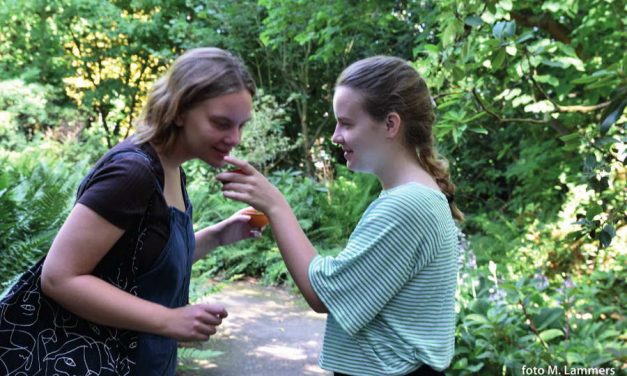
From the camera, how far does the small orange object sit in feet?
6.33

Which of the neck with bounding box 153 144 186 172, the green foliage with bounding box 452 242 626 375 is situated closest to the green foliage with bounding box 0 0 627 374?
the green foliage with bounding box 452 242 626 375

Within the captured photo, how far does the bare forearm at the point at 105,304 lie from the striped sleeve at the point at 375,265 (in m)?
0.42

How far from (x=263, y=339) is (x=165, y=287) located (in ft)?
13.4

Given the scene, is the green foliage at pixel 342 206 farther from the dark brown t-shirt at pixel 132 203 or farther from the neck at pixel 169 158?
the dark brown t-shirt at pixel 132 203

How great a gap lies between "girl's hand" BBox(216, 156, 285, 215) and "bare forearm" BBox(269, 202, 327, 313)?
1.3 inches

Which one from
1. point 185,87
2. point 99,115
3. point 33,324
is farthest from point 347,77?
point 99,115

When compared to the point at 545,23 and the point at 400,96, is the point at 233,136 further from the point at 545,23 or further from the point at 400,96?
the point at 545,23

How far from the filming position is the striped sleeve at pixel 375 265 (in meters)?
1.51

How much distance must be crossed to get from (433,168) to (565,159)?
623cm

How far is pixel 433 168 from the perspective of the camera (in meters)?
1.83

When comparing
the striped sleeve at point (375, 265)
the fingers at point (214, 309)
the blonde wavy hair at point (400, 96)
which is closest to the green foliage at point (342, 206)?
the blonde wavy hair at point (400, 96)

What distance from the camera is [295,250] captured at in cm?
160

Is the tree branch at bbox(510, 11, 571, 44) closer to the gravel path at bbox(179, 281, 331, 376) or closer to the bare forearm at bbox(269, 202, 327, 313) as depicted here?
the gravel path at bbox(179, 281, 331, 376)

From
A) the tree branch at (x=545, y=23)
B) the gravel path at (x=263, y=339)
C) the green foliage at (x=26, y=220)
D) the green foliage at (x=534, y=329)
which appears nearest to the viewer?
the green foliage at (x=534, y=329)
